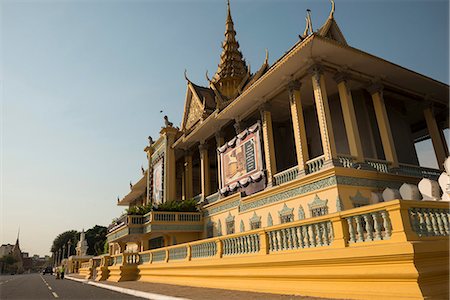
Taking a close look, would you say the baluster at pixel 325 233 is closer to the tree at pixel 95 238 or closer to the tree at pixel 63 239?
the tree at pixel 95 238

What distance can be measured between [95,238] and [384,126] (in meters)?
89.0

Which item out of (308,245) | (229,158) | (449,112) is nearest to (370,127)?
(449,112)

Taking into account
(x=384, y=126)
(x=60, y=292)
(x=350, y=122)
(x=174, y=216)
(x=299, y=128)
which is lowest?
(x=60, y=292)

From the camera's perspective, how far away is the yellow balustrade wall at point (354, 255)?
5188mm

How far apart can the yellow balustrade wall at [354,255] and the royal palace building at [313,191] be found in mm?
23

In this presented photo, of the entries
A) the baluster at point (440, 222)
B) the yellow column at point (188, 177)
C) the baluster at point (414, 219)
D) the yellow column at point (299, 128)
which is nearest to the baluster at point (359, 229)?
the baluster at point (414, 219)

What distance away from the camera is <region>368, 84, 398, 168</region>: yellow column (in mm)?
13570

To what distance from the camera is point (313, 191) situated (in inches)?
485

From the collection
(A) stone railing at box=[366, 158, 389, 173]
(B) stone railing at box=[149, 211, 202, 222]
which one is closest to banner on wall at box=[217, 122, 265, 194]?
(B) stone railing at box=[149, 211, 202, 222]

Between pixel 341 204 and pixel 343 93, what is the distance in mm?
5082

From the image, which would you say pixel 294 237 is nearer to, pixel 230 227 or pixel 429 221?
pixel 429 221

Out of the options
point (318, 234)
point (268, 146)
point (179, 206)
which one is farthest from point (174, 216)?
point (318, 234)

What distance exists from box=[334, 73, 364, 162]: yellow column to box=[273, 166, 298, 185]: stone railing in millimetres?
2450

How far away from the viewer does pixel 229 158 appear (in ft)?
61.5
